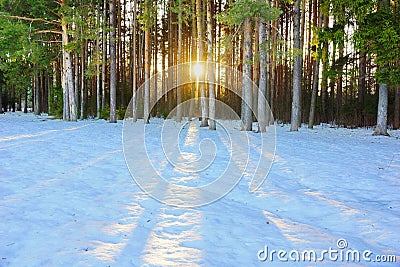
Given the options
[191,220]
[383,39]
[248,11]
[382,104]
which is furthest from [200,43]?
[191,220]

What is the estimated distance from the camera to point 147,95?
19.0 metres

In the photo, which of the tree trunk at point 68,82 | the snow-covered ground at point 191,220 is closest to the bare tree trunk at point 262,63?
the snow-covered ground at point 191,220

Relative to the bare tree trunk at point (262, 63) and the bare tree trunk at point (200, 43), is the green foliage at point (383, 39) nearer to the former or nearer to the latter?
the bare tree trunk at point (262, 63)

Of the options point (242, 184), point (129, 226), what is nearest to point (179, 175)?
point (242, 184)

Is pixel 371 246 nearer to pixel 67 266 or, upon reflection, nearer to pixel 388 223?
pixel 388 223

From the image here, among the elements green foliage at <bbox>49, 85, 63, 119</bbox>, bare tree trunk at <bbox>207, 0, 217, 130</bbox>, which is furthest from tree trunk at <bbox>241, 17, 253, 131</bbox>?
green foliage at <bbox>49, 85, 63, 119</bbox>

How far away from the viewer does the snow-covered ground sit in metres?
3.04

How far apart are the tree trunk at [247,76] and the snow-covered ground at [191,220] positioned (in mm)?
8262

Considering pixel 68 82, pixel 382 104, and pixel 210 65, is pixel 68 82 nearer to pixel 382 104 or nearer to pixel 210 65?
pixel 210 65

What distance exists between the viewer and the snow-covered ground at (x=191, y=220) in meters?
3.04

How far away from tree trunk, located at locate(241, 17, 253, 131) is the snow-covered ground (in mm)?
8262

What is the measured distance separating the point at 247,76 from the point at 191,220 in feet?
37.7

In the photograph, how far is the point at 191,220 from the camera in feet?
13.3

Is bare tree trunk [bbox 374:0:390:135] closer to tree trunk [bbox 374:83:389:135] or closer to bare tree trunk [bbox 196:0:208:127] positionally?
tree trunk [bbox 374:83:389:135]
